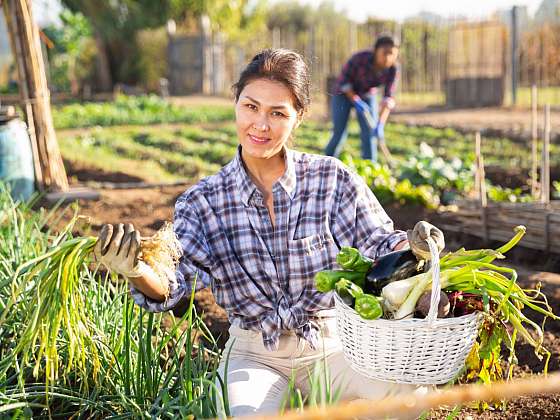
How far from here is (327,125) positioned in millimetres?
12555

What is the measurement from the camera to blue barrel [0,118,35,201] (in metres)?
6.08

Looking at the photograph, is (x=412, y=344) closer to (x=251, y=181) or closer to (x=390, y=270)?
(x=390, y=270)

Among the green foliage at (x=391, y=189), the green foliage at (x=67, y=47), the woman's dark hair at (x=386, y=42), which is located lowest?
the green foliage at (x=391, y=189)

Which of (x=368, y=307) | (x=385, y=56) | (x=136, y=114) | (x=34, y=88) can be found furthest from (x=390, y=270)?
(x=136, y=114)

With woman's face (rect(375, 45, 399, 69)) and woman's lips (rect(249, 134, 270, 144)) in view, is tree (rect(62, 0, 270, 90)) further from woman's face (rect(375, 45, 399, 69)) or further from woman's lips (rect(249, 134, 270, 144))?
woman's lips (rect(249, 134, 270, 144))

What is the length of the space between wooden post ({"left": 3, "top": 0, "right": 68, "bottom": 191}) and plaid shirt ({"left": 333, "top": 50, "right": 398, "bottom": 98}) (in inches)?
95.0

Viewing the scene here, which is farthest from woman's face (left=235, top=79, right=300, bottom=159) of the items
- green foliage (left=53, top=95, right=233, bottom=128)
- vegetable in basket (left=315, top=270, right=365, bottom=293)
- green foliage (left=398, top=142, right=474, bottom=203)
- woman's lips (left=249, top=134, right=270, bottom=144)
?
green foliage (left=53, top=95, right=233, bottom=128)

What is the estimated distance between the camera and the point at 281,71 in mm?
2383

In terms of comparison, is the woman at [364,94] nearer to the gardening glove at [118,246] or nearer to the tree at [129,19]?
the gardening glove at [118,246]

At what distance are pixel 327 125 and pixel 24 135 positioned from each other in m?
6.88

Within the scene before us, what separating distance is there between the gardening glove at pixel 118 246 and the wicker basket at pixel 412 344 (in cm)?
52

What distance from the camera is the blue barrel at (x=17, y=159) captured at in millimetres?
6078

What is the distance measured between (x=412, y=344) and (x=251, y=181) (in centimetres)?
82

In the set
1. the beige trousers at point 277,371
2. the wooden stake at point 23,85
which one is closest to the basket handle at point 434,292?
the beige trousers at point 277,371
